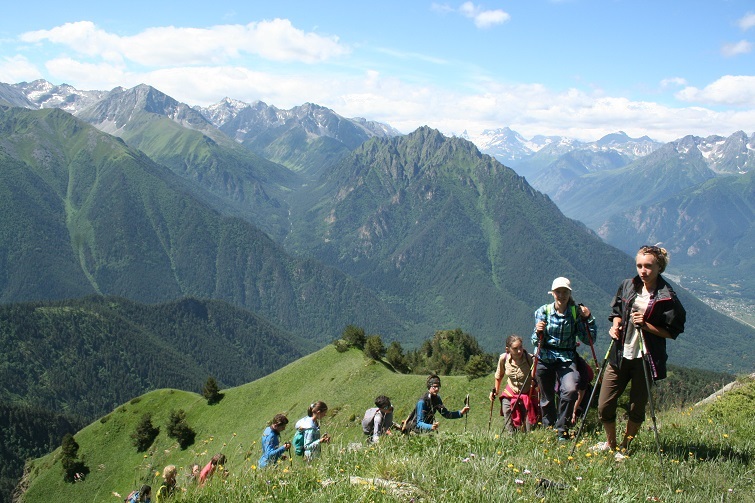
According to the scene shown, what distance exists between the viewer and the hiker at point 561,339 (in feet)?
39.7

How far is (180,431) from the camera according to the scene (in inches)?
2463

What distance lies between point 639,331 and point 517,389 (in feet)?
16.3

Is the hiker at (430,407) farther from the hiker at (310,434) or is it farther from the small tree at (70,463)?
the small tree at (70,463)

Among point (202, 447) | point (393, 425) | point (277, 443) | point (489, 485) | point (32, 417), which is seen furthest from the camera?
point (32, 417)

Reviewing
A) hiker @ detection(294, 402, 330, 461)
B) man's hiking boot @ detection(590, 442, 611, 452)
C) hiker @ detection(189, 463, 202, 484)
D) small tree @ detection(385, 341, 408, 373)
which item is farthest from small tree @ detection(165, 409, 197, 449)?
man's hiking boot @ detection(590, 442, 611, 452)

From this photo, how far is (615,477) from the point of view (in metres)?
8.46

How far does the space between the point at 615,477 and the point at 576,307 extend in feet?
14.9

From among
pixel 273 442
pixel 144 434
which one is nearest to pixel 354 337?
pixel 144 434

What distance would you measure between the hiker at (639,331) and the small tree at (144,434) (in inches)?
2608

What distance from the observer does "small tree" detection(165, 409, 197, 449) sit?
61906mm

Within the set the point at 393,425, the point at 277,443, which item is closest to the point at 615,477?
the point at 393,425

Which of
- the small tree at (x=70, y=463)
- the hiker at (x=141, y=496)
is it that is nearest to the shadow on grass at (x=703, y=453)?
the hiker at (x=141, y=496)

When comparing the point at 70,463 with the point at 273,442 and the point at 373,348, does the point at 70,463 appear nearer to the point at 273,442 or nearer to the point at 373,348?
the point at 373,348

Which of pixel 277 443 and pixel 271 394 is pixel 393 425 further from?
pixel 271 394
